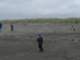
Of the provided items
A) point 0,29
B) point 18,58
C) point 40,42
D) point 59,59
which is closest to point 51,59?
point 59,59

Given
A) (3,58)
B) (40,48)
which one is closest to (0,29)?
(40,48)

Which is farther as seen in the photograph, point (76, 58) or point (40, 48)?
point (40, 48)

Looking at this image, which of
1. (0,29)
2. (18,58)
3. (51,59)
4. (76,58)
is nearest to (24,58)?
(18,58)

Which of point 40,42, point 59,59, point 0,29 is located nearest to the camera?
point 59,59

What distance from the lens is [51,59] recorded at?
20.0 metres

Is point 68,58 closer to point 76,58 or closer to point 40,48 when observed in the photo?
point 76,58

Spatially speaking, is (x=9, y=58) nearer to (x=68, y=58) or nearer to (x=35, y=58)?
(x=35, y=58)

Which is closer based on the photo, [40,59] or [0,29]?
[40,59]

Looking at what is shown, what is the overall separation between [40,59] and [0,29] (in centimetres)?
3736

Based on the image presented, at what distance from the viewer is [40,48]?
24.4 meters

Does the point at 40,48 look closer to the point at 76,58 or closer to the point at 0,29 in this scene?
the point at 76,58

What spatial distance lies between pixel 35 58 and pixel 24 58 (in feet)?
2.19

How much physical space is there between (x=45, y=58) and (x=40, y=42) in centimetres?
Answer: 382

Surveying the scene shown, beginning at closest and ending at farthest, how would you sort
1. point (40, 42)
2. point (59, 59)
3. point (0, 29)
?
point (59, 59) < point (40, 42) < point (0, 29)
